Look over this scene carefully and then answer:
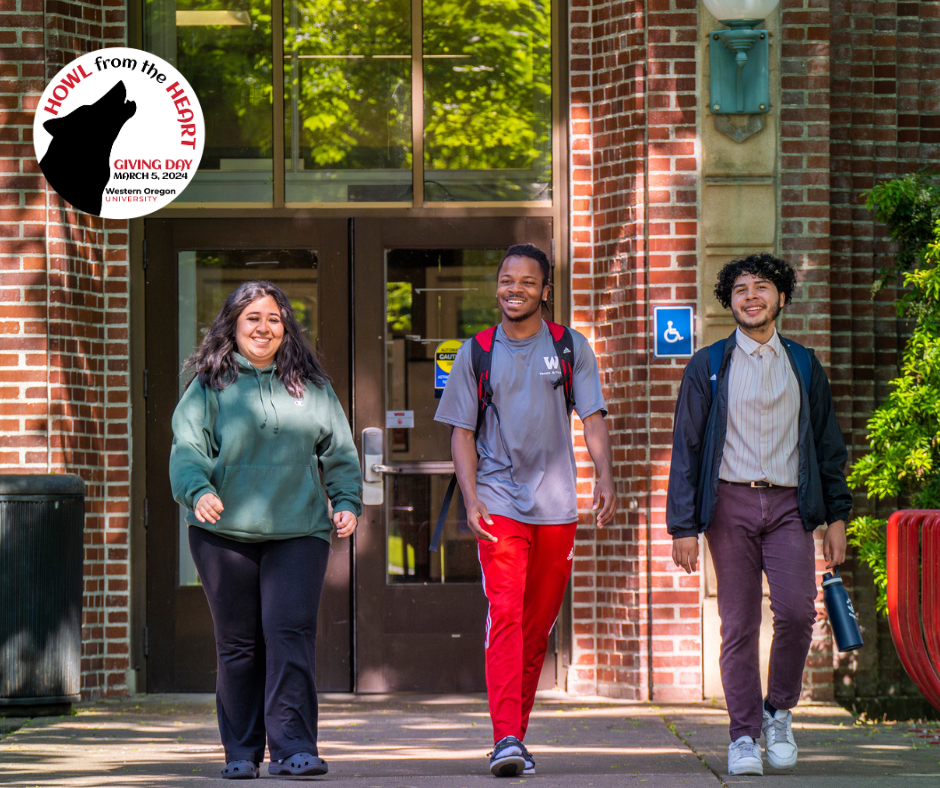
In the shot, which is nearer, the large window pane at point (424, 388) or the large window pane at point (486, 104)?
the large window pane at point (424, 388)

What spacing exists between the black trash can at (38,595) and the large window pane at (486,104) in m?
2.76

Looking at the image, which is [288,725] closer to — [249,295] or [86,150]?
[249,295]

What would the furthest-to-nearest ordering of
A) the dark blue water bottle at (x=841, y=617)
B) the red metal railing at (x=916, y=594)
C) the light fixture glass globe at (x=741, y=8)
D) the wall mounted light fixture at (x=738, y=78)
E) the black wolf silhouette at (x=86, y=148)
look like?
the black wolf silhouette at (x=86, y=148), the wall mounted light fixture at (x=738, y=78), the light fixture glass globe at (x=741, y=8), the red metal railing at (x=916, y=594), the dark blue water bottle at (x=841, y=617)

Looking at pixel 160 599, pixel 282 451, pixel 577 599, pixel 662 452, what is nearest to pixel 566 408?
pixel 282 451

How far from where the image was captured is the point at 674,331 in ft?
22.0

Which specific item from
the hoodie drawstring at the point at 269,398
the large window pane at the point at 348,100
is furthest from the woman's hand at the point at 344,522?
the large window pane at the point at 348,100

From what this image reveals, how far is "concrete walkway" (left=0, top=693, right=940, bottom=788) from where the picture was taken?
16.3 feet

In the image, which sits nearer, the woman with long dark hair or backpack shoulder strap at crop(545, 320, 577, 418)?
the woman with long dark hair

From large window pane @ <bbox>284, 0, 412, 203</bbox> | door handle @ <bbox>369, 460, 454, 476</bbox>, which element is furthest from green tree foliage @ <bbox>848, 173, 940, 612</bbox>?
large window pane @ <bbox>284, 0, 412, 203</bbox>

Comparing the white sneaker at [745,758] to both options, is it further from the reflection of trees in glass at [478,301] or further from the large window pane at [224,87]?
the large window pane at [224,87]

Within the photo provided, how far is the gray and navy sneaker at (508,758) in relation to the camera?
484cm

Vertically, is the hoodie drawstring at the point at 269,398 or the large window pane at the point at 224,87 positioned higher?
the large window pane at the point at 224,87

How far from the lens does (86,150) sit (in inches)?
278

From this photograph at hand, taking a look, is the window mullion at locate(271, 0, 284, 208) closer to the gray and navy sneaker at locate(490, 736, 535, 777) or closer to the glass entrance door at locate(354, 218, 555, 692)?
the glass entrance door at locate(354, 218, 555, 692)
